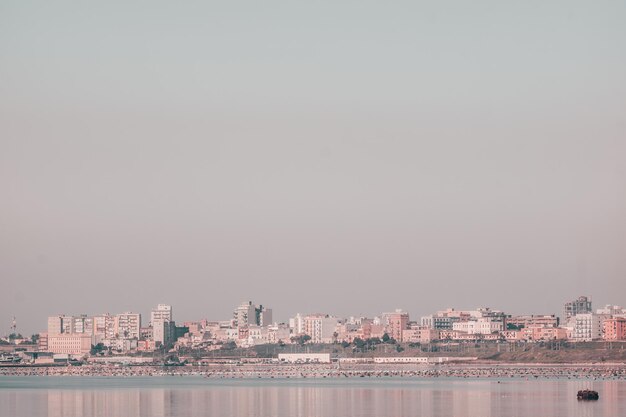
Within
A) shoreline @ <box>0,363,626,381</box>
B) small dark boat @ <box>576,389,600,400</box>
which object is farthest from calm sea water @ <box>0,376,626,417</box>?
shoreline @ <box>0,363,626,381</box>

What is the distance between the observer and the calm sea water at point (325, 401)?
75375 mm

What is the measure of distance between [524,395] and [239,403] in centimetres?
2013

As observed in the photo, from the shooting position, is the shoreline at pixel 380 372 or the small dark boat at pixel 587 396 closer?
the small dark boat at pixel 587 396

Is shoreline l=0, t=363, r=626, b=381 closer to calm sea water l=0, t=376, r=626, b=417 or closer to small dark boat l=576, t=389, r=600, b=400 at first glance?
calm sea water l=0, t=376, r=626, b=417

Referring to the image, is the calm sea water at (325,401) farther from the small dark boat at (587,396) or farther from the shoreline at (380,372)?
the shoreline at (380,372)

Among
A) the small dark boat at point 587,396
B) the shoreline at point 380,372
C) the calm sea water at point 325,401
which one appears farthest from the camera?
the shoreline at point 380,372

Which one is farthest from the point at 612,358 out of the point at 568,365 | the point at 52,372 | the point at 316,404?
the point at 316,404

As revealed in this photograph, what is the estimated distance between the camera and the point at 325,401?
286 feet

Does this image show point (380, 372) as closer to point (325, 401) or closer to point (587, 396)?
point (325, 401)

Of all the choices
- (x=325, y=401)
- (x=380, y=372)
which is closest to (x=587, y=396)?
(x=325, y=401)

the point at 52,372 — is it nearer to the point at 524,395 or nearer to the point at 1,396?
the point at 1,396

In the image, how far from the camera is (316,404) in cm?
8319

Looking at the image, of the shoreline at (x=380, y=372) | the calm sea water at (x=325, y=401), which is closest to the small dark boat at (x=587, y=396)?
the calm sea water at (x=325, y=401)

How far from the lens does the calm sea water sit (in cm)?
7538
